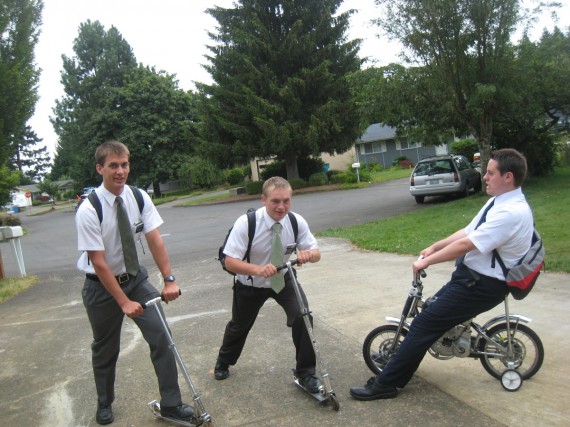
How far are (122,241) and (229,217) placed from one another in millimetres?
18484

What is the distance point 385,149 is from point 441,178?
114 feet

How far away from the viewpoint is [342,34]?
32.6 meters

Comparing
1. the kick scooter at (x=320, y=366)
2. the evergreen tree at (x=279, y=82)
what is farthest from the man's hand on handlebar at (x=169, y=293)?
the evergreen tree at (x=279, y=82)

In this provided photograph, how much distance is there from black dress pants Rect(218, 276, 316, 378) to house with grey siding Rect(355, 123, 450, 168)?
45901 mm

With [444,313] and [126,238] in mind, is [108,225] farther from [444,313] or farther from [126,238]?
[444,313]

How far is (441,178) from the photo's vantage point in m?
18.4

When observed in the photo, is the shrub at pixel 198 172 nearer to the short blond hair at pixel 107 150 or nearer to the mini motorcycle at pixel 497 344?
the short blond hair at pixel 107 150

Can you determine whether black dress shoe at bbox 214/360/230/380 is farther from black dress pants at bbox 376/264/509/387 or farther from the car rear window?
the car rear window

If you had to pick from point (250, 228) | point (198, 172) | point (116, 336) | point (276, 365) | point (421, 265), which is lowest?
point (276, 365)

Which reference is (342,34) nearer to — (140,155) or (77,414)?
(140,155)

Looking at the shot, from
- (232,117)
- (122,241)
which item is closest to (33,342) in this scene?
(122,241)

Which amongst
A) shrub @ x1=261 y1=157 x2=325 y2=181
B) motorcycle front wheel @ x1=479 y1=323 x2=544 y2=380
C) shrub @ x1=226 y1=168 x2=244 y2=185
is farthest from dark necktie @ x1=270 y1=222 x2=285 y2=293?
shrub @ x1=226 y1=168 x2=244 y2=185

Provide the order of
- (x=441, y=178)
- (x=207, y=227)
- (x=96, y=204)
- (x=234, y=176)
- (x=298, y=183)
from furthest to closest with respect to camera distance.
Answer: (x=234, y=176) < (x=298, y=183) < (x=207, y=227) < (x=441, y=178) < (x=96, y=204)

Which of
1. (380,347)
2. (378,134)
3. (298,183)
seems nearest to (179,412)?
(380,347)
